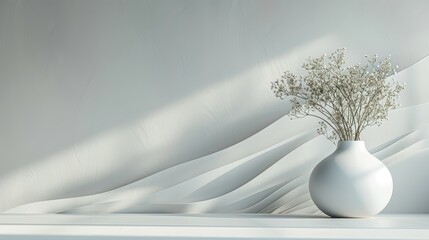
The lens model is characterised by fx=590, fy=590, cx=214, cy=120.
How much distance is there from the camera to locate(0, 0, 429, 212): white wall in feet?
7.30

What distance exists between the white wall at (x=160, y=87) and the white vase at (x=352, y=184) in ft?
1.22

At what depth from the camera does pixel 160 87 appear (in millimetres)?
2307

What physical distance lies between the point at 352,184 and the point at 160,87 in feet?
2.88

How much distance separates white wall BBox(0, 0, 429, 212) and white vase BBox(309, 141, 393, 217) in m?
0.37

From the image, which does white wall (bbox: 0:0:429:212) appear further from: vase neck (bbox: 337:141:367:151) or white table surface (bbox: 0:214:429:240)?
white table surface (bbox: 0:214:429:240)

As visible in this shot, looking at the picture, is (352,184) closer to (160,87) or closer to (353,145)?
(353,145)

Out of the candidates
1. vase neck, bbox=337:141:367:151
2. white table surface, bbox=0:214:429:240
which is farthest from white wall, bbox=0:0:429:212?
white table surface, bbox=0:214:429:240

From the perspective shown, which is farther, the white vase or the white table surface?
the white vase

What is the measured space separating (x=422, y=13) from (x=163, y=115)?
3.52 feet

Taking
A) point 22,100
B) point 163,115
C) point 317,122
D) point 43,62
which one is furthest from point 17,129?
point 317,122

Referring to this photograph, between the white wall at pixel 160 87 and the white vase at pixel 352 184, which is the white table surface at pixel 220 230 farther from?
the white wall at pixel 160 87

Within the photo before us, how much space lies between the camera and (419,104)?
7.22 feet

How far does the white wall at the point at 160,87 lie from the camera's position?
7.30 ft

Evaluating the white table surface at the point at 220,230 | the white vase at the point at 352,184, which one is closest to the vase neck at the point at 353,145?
the white vase at the point at 352,184
